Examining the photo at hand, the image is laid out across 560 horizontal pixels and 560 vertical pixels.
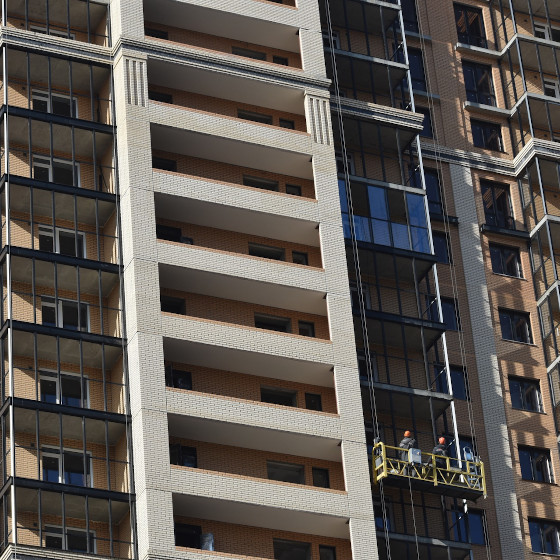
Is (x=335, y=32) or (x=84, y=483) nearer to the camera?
(x=84, y=483)

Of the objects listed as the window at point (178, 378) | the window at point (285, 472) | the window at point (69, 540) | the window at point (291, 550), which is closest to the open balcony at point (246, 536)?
the window at point (291, 550)

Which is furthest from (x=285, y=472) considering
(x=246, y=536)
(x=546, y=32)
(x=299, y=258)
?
(x=546, y=32)

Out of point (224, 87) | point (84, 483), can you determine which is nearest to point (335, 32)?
point (224, 87)

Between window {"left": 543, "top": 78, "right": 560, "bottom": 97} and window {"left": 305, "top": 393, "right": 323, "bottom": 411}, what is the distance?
82.9ft

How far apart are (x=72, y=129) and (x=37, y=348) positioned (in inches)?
422

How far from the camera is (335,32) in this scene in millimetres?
90062

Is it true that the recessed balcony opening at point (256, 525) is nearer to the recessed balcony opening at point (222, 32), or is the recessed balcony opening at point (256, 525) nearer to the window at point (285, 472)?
the window at point (285, 472)

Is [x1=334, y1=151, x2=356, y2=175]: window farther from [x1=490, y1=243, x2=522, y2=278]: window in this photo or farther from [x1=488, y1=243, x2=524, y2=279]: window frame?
[x1=490, y1=243, x2=522, y2=278]: window

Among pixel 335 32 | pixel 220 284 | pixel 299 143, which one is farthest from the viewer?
pixel 335 32

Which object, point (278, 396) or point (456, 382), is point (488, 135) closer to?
point (456, 382)

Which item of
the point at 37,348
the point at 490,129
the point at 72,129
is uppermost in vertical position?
the point at 490,129

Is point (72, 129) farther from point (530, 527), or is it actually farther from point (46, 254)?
point (530, 527)

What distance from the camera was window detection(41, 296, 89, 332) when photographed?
74.5 meters

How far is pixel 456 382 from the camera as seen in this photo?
82.8 meters
